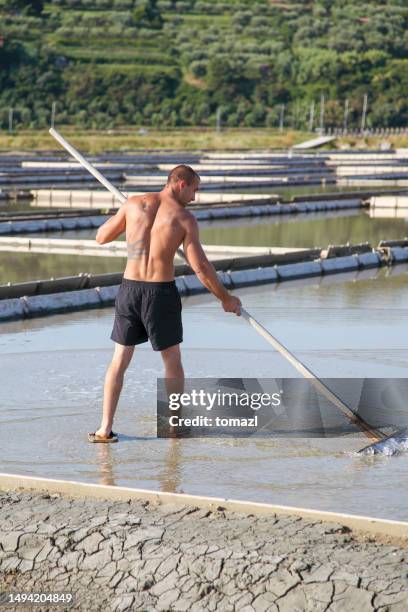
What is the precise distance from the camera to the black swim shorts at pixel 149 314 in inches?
199

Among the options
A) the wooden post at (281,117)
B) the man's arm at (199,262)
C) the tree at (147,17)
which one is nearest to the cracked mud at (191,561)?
the man's arm at (199,262)

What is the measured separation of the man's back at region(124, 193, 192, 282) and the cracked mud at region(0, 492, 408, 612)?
1.19 meters

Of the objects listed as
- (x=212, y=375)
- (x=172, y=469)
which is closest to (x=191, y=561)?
(x=172, y=469)

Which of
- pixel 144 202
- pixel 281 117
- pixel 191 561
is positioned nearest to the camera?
pixel 191 561

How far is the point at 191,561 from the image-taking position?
3.69 metres

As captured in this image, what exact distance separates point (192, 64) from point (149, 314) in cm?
7308

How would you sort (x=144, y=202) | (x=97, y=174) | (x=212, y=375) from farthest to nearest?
(x=212, y=375)
(x=97, y=174)
(x=144, y=202)

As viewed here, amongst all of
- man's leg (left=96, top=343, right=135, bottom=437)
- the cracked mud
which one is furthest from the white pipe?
the cracked mud

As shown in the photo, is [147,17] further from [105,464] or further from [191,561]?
[191,561]

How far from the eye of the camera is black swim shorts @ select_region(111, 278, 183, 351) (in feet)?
16.5

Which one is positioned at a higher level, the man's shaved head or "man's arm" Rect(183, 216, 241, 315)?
the man's shaved head

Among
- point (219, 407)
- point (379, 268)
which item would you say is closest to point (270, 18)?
point (379, 268)

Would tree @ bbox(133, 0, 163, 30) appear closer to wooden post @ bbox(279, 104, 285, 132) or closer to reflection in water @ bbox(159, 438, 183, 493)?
wooden post @ bbox(279, 104, 285, 132)

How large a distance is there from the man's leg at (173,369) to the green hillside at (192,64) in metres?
63.0
